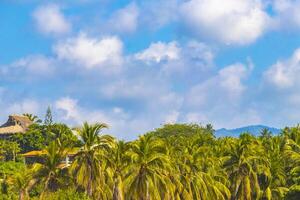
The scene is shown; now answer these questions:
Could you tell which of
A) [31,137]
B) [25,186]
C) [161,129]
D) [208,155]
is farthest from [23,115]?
[25,186]

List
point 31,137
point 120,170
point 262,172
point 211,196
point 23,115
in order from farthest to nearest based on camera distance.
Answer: point 23,115, point 31,137, point 262,172, point 211,196, point 120,170

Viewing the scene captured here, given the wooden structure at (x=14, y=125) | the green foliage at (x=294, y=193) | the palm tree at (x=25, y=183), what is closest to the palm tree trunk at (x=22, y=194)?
the palm tree at (x=25, y=183)

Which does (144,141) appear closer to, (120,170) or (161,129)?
(120,170)

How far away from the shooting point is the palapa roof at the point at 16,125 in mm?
170050

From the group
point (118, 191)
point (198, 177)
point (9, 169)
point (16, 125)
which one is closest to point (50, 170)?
point (118, 191)

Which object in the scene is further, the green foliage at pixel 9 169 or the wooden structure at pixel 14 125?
the wooden structure at pixel 14 125

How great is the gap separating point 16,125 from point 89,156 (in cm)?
11530

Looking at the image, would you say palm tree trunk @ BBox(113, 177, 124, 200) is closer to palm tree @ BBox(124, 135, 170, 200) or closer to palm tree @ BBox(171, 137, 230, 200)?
palm tree @ BBox(124, 135, 170, 200)

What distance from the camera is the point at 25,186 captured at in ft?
214

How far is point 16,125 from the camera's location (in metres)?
174

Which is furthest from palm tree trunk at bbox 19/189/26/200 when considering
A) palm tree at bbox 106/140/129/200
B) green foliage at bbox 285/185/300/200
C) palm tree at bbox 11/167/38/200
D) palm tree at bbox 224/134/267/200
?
palm tree at bbox 224/134/267/200

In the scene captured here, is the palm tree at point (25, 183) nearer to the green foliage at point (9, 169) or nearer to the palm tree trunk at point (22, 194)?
the palm tree trunk at point (22, 194)

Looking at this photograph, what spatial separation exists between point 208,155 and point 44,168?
33.9 m

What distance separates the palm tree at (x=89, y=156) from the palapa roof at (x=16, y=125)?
10857 cm
